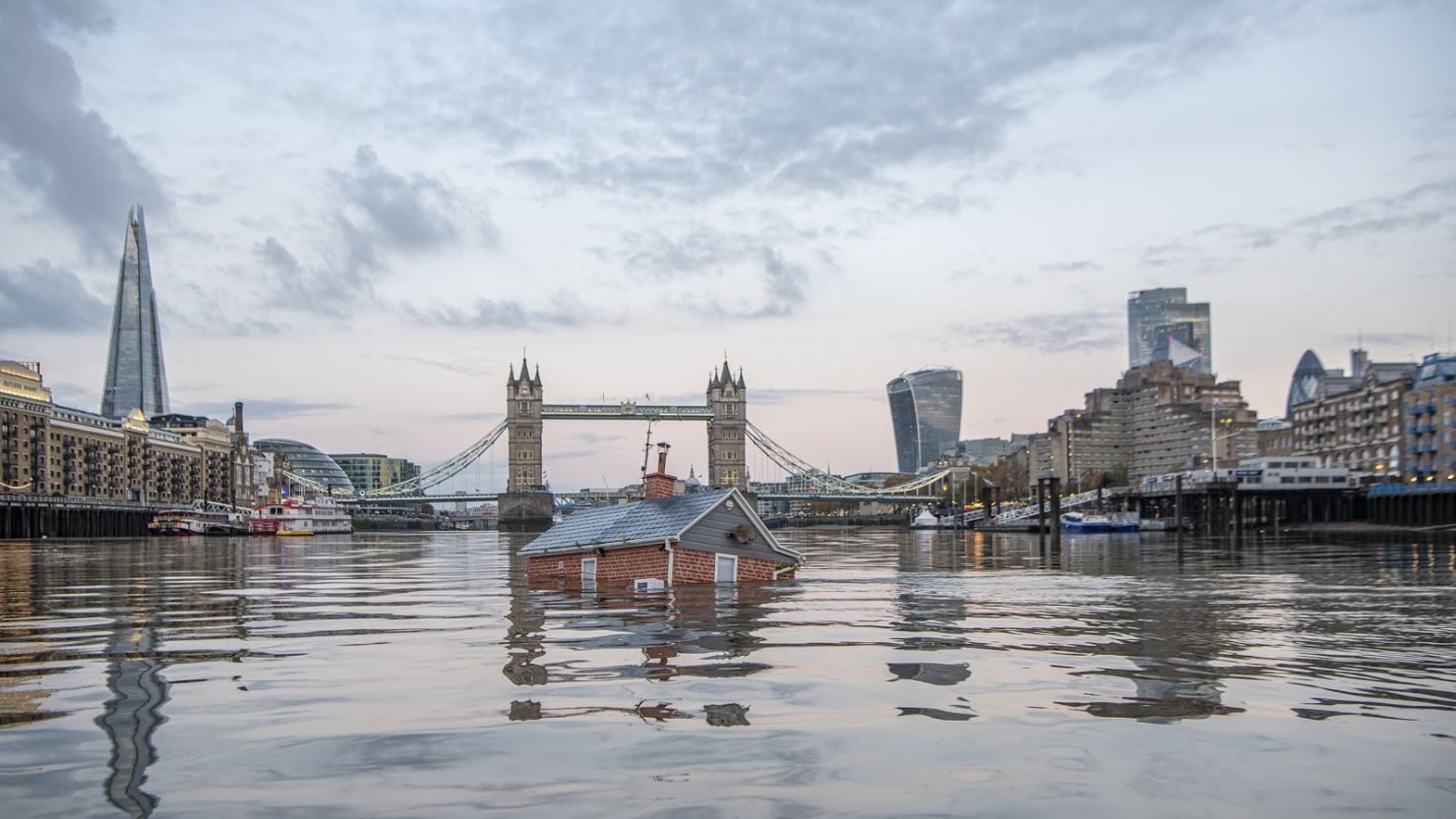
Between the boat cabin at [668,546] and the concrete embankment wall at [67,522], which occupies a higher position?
the boat cabin at [668,546]

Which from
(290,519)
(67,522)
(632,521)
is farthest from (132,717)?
(290,519)

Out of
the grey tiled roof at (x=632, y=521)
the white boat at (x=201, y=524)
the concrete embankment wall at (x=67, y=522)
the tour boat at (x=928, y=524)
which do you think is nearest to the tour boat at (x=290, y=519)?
the white boat at (x=201, y=524)

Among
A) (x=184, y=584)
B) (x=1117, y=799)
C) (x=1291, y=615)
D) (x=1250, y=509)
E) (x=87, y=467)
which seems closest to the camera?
(x=1117, y=799)

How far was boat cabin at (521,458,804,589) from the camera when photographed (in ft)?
104

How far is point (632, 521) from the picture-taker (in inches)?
1352

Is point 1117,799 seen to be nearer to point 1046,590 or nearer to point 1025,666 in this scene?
point 1025,666

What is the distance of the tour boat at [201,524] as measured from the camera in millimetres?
121812

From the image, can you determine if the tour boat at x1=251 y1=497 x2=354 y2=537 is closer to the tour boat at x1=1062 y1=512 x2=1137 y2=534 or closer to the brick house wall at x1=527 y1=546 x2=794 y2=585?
the tour boat at x1=1062 y1=512 x2=1137 y2=534

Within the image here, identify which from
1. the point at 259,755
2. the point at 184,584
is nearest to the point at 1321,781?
the point at 259,755

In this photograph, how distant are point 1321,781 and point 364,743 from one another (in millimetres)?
8012

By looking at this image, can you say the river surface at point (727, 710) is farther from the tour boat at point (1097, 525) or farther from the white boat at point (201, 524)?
the white boat at point (201, 524)

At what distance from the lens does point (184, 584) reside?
3534cm

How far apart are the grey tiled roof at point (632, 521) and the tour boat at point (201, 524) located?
94.8m

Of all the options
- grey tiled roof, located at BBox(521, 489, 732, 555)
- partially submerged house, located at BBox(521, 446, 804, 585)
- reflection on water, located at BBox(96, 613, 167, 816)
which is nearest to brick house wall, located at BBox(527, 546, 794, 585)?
partially submerged house, located at BBox(521, 446, 804, 585)
